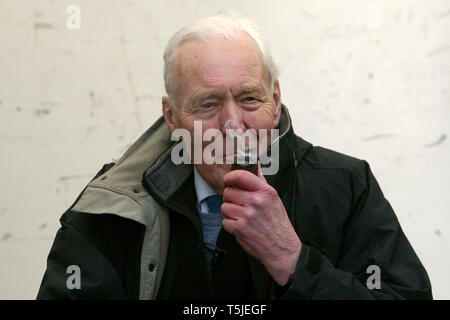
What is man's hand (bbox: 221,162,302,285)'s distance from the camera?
1.10 meters

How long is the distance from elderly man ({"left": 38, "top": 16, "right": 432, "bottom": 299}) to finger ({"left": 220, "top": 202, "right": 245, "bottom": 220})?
0.24 feet

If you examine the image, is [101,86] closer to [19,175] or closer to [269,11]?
[19,175]

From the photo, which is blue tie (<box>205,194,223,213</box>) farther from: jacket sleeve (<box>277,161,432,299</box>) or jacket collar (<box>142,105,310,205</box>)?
jacket sleeve (<box>277,161,432,299</box>)

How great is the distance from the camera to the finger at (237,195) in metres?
1.11

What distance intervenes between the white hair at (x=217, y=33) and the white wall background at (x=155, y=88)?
0.57 m

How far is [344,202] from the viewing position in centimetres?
129

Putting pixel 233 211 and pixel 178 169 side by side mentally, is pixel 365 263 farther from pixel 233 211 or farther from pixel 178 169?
pixel 178 169

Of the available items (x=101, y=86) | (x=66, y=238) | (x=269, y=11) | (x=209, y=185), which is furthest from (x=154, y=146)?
(x=269, y=11)

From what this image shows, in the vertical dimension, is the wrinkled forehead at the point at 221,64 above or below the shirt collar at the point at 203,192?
above

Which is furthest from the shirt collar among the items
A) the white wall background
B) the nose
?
the white wall background

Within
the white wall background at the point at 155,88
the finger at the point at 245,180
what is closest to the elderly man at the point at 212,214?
the finger at the point at 245,180

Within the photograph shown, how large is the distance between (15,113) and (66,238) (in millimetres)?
760

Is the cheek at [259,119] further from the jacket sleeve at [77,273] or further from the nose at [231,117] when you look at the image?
the jacket sleeve at [77,273]
